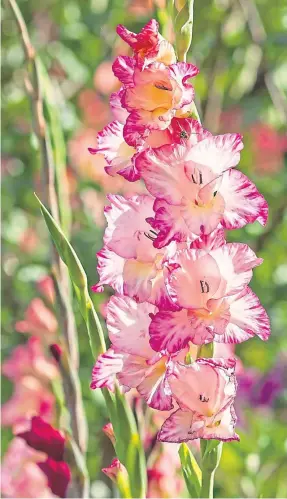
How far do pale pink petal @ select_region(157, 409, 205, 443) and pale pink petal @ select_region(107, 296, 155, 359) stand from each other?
0.03m

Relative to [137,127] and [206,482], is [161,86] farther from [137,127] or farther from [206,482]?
[206,482]

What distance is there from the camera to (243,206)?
34cm

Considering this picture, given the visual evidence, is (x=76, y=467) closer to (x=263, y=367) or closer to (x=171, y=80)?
(x=171, y=80)

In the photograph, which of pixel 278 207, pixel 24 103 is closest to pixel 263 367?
pixel 278 207

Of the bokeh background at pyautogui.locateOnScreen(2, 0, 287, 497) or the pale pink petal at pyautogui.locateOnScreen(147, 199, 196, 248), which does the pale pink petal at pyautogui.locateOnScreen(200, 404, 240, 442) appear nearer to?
the pale pink petal at pyautogui.locateOnScreen(147, 199, 196, 248)

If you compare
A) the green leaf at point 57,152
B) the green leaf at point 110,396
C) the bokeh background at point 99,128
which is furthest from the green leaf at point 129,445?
the bokeh background at point 99,128

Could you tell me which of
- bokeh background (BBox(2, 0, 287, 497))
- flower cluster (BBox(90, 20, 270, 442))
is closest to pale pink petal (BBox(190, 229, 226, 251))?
flower cluster (BBox(90, 20, 270, 442))

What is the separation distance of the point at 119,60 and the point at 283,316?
823mm

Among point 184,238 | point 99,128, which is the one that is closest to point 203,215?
point 184,238

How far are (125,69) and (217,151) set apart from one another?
0.05 meters

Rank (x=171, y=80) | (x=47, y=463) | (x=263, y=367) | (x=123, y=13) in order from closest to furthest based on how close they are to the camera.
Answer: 1. (x=171, y=80)
2. (x=47, y=463)
3. (x=263, y=367)
4. (x=123, y=13)

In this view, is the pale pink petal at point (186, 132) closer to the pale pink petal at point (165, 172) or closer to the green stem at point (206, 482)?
the pale pink petal at point (165, 172)

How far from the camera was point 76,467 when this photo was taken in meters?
0.44

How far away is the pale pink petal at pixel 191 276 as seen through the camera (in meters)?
0.34
